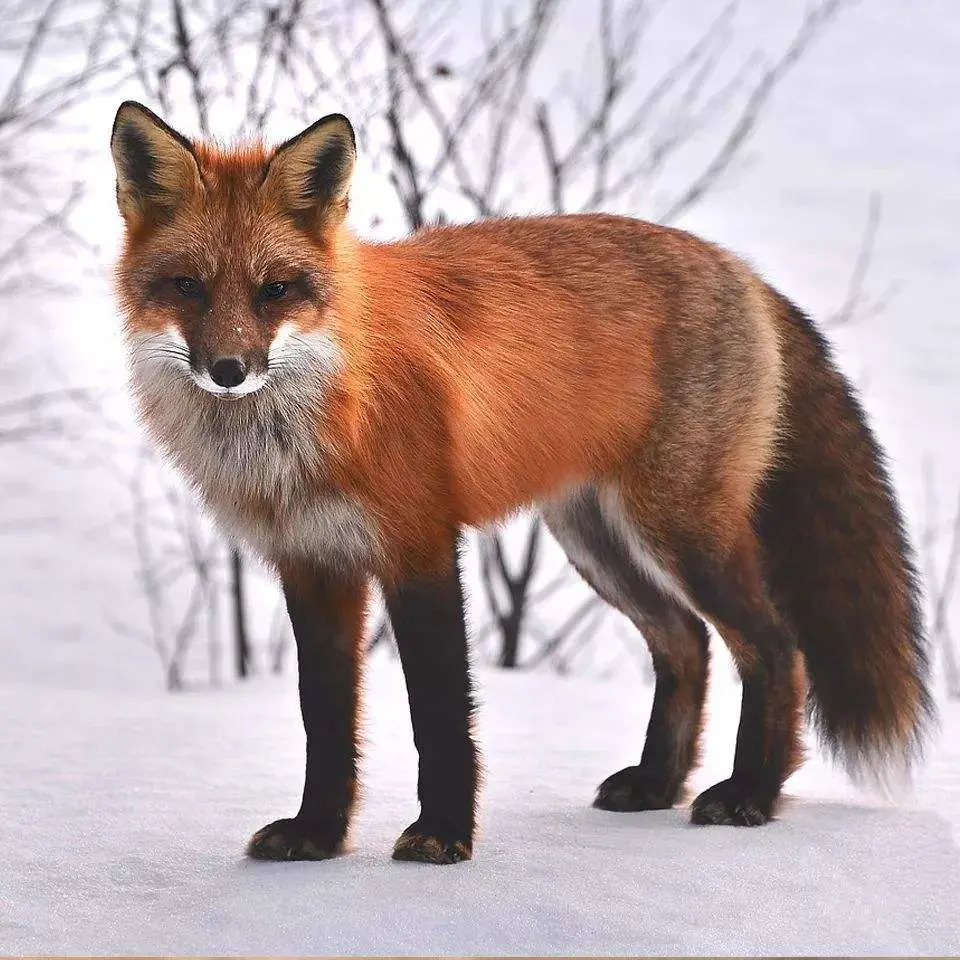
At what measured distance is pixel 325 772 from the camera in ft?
10.2

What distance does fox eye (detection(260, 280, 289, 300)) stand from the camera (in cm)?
277

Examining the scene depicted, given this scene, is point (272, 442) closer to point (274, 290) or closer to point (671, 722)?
point (274, 290)

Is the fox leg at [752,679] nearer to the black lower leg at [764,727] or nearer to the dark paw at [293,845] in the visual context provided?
the black lower leg at [764,727]

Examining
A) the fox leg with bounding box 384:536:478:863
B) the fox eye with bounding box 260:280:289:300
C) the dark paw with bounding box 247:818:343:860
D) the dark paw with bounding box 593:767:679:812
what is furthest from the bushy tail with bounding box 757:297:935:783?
the fox eye with bounding box 260:280:289:300

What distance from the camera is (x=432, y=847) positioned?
2.94 meters

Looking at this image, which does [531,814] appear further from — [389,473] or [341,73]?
[341,73]

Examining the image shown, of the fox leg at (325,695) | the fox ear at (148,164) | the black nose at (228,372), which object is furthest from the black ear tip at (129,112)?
the fox leg at (325,695)

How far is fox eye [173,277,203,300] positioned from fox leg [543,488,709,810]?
4.45 ft

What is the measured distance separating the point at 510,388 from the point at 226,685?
12.3 feet

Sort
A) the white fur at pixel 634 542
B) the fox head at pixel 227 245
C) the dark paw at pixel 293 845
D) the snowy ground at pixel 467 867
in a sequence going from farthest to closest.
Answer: the white fur at pixel 634 542 → the dark paw at pixel 293 845 → the fox head at pixel 227 245 → the snowy ground at pixel 467 867

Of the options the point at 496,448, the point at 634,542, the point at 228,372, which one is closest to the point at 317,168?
the point at 228,372

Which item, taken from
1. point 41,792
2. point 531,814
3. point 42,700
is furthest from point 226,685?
point 531,814

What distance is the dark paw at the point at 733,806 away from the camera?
340 centimetres

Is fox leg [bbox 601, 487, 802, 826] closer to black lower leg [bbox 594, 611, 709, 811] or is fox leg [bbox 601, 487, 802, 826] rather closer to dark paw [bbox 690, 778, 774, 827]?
dark paw [bbox 690, 778, 774, 827]
